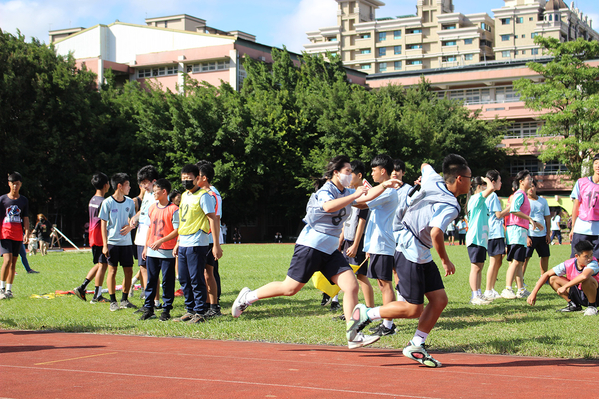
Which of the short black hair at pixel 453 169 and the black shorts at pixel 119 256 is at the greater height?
the short black hair at pixel 453 169

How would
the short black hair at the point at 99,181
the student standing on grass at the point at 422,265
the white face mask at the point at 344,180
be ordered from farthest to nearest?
1. the short black hair at the point at 99,181
2. the white face mask at the point at 344,180
3. the student standing on grass at the point at 422,265

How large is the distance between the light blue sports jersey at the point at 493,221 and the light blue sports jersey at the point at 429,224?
459 cm

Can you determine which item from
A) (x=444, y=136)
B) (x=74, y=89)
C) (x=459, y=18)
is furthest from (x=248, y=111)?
(x=459, y=18)

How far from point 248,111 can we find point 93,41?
960 inches

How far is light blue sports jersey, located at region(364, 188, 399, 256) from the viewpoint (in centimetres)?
705

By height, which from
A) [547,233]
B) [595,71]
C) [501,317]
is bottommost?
[501,317]

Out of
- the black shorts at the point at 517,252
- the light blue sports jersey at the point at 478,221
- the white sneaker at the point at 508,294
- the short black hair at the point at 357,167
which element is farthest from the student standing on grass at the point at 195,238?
the black shorts at the point at 517,252

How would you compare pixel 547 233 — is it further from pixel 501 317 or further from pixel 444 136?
pixel 444 136

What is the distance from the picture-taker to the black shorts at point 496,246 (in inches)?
393

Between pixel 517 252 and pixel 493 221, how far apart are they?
0.64 m

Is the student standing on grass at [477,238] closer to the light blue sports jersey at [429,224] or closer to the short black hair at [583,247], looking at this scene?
the short black hair at [583,247]

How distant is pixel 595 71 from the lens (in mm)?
42469

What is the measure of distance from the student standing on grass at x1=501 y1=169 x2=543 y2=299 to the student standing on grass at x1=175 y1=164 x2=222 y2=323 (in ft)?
16.8

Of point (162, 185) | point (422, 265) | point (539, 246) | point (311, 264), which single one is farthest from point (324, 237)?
point (539, 246)
